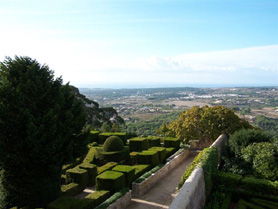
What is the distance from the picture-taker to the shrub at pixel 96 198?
10791 mm

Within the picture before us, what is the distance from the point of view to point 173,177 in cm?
1575

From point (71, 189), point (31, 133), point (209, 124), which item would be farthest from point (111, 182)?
point (209, 124)

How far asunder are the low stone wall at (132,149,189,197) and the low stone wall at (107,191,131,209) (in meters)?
0.98

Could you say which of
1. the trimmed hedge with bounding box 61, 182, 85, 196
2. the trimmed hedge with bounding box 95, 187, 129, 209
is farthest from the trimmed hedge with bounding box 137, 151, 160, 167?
the trimmed hedge with bounding box 61, 182, 85, 196

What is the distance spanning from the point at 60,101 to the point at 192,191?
7.04 m

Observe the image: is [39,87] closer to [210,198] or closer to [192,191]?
[192,191]

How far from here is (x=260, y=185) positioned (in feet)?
36.7

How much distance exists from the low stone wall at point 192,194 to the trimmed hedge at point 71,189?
646cm

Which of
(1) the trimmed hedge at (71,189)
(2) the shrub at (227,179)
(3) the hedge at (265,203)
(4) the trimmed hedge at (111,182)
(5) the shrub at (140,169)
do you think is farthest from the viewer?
(5) the shrub at (140,169)

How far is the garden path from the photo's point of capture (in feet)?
39.2

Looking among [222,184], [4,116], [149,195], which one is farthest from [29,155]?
[222,184]

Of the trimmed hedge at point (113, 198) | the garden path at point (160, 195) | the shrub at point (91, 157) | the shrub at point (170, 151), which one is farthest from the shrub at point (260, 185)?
the shrub at point (91, 157)

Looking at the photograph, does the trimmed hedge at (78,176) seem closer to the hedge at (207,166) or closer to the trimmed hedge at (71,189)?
the trimmed hedge at (71,189)

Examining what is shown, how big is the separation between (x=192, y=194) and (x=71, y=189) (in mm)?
6958
